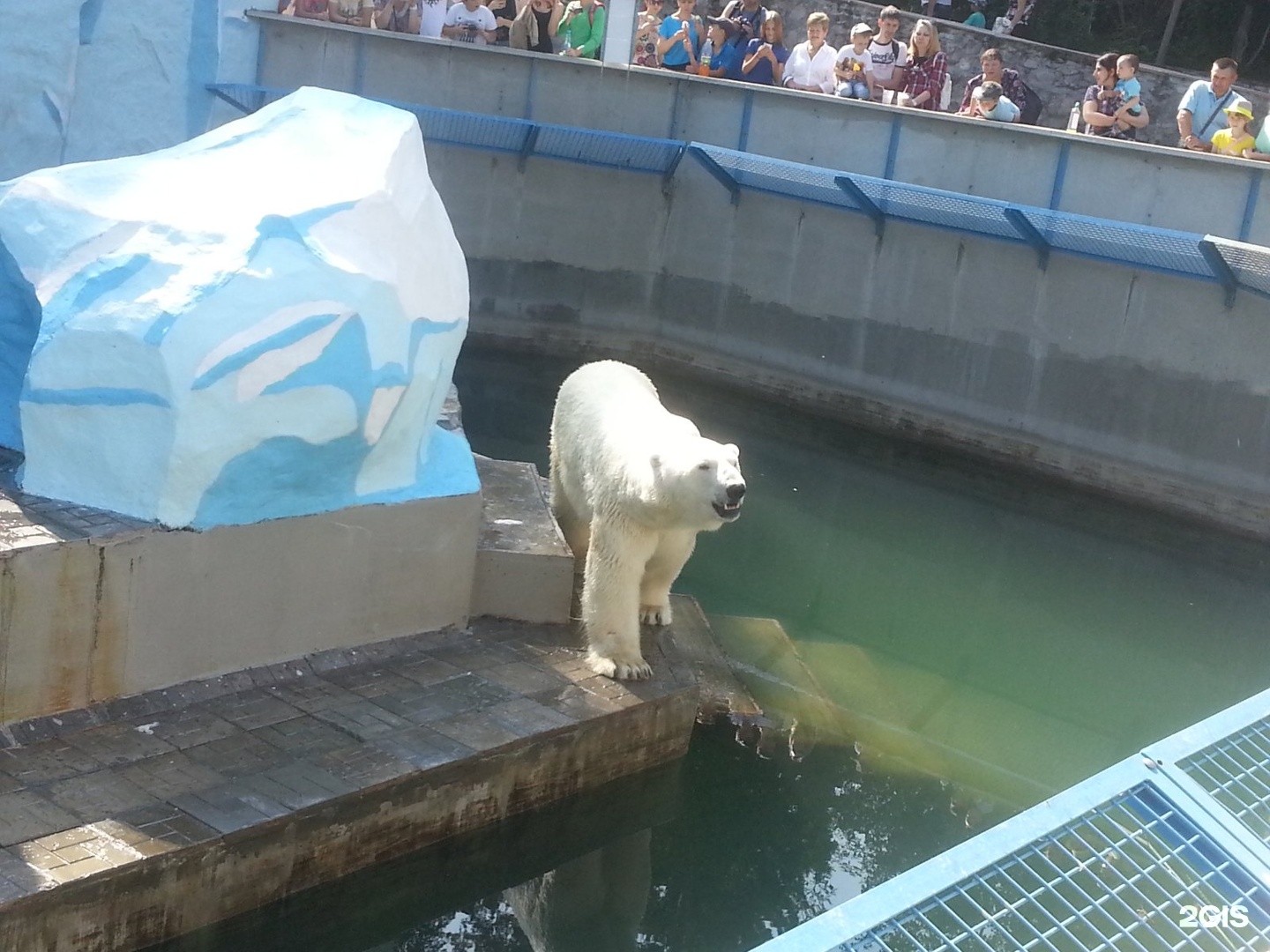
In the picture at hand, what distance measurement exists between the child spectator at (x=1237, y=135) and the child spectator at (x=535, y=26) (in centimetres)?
608

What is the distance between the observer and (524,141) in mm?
13375

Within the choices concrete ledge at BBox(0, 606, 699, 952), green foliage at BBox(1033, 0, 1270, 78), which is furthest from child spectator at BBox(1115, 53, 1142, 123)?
green foliage at BBox(1033, 0, 1270, 78)

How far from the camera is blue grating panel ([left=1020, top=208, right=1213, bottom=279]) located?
10.6 metres

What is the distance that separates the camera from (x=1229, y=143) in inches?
425

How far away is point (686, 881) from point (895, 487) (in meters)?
6.28

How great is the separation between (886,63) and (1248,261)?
12.3ft

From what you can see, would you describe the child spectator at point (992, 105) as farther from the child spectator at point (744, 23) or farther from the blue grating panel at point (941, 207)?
the child spectator at point (744, 23)

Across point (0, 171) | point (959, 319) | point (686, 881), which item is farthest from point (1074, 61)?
point (686, 881)

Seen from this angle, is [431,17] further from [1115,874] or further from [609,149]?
[1115,874]

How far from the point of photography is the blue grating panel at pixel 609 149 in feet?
42.7

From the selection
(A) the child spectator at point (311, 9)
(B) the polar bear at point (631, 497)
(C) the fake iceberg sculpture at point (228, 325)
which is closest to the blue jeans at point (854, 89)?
(A) the child spectator at point (311, 9)

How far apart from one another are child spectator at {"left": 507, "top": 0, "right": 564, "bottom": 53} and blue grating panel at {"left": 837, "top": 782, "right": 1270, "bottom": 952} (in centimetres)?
1205

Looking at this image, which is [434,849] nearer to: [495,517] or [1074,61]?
[495,517]

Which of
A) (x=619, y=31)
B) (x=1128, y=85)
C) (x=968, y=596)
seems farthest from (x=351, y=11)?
(x=968, y=596)
